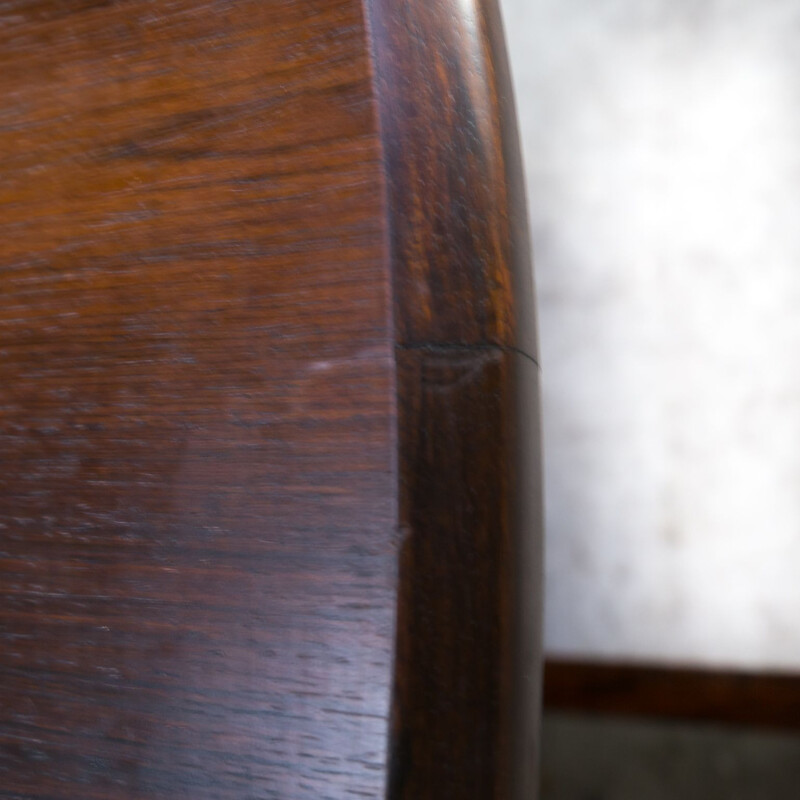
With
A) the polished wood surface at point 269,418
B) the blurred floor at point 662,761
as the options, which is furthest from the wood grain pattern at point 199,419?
the blurred floor at point 662,761

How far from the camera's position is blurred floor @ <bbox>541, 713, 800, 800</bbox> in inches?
22.4

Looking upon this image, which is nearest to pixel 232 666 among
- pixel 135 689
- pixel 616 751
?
pixel 135 689

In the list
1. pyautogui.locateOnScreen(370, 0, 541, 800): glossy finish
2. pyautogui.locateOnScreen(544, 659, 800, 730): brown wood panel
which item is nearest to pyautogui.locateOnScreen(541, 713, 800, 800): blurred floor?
pyautogui.locateOnScreen(544, 659, 800, 730): brown wood panel

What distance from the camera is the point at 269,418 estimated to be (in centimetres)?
15

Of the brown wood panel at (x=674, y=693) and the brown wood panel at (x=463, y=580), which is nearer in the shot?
the brown wood panel at (x=463, y=580)

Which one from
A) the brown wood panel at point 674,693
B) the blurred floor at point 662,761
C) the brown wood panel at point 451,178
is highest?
the brown wood panel at point 451,178

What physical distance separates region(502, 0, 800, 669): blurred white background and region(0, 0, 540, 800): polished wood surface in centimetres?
47

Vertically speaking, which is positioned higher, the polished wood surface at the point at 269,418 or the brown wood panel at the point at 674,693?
the polished wood surface at the point at 269,418

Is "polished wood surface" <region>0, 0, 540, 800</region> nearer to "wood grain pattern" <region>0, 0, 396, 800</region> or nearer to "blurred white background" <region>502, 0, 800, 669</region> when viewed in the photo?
"wood grain pattern" <region>0, 0, 396, 800</region>

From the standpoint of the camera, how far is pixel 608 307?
0.65m

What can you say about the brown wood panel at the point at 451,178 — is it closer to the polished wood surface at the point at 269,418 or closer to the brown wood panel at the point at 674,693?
the polished wood surface at the point at 269,418

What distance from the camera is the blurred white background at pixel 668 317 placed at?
611mm

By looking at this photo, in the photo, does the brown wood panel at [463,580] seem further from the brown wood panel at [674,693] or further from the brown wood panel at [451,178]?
the brown wood panel at [674,693]

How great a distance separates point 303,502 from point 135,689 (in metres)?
0.05
